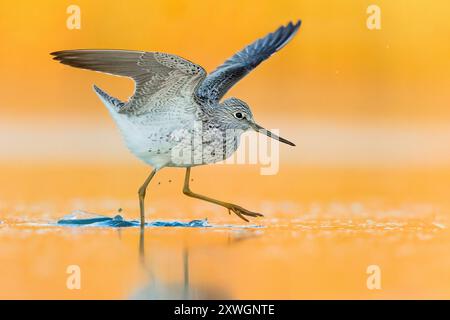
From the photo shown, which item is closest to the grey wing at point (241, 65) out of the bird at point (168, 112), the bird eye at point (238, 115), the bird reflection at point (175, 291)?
the bird at point (168, 112)

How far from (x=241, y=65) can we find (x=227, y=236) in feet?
8.04

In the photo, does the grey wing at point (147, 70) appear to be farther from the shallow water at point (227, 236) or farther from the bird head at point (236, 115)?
the shallow water at point (227, 236)

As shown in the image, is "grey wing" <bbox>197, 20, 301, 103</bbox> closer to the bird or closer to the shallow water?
the bird

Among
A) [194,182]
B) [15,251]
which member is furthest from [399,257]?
[194,182]

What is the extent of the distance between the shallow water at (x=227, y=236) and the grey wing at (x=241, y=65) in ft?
4.33

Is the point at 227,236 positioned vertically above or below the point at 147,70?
below

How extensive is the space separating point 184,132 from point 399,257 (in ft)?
8.51

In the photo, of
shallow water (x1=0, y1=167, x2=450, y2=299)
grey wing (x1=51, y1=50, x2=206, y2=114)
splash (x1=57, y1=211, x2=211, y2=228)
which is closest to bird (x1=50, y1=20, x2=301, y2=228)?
grey wing (x1=51, y1=50, x2=206, y2=114)

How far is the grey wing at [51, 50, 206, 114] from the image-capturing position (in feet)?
29.2

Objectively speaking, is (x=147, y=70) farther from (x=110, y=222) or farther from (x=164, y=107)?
(x=110, y=222)

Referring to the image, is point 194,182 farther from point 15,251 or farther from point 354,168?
point 15,251

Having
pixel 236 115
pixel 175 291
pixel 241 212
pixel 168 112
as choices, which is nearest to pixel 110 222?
pixel 168 112

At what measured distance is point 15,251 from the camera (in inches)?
310

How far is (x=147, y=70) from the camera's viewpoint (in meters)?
9.10
